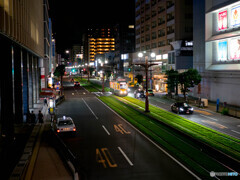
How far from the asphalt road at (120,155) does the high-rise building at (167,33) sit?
3932 cm

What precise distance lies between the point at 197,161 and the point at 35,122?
69.6ft

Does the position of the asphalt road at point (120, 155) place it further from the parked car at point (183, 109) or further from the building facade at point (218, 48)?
the building facade at point (218, 48)

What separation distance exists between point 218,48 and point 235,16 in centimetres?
771

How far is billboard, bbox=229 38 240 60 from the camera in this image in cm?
4403

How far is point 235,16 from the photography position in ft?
144

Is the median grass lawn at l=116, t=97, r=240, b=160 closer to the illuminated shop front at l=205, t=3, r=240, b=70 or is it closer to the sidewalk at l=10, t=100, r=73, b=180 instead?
the sidewalk at l=10, t=100, r=73, b=180

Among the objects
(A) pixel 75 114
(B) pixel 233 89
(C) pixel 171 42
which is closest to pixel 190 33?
(C) pixel 171 42

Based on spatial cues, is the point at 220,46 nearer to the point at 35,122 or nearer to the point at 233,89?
the point at 233,89

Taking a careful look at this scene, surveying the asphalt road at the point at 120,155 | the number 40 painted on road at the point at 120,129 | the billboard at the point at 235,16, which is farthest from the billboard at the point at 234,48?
the number 40 painted on road at the point at 120,129

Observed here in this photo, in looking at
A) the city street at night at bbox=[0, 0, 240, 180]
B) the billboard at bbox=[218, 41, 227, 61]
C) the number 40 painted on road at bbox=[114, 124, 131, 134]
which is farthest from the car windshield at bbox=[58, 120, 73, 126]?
the billboard at bbox=[218, 41, 227, 61]

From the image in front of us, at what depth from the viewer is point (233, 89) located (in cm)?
4572

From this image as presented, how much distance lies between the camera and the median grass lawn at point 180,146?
16.8m

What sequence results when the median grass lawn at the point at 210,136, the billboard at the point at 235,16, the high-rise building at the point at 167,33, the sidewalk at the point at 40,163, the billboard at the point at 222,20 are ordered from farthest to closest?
the high-rise building at the point at 167,33, the billboard at the point at 222,20, the billboard at the point at 235,16, the median grass lawn at the point at 210,136, the sidewalk at the point at 40,163

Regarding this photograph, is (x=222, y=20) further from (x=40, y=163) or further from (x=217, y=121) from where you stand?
(x=40, y=163)
